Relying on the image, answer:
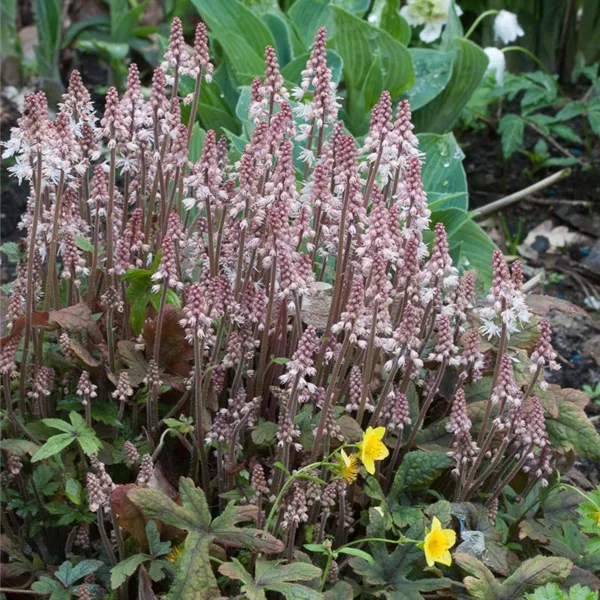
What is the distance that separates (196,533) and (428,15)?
3.47 m

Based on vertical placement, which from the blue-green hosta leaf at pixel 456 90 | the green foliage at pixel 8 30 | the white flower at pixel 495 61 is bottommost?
the blue-green hosta leaf at pixel 456 90

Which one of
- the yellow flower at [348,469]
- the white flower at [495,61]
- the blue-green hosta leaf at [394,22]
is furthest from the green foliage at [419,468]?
the white flower at [495,61]

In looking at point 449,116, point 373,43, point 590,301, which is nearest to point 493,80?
point 449,116

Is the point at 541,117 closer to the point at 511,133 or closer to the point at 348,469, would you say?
the point at 511,133

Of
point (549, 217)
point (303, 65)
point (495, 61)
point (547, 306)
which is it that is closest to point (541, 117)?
point (495, 61)

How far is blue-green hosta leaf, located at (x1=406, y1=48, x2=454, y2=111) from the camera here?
13.7ft

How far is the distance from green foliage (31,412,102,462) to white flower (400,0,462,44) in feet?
10.6

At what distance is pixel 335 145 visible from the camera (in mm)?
2057

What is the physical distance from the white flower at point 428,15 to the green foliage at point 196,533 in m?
3.33

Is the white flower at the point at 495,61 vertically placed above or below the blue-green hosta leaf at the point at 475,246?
above

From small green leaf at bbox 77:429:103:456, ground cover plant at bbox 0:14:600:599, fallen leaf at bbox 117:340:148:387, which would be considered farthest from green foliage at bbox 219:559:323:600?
fallen leaf at bbox 117:340:148:387

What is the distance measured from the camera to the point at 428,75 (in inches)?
169

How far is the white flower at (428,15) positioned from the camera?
4.59 meters

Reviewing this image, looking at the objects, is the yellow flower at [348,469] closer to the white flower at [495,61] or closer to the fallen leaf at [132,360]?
the fallen leaf at [132,360]
